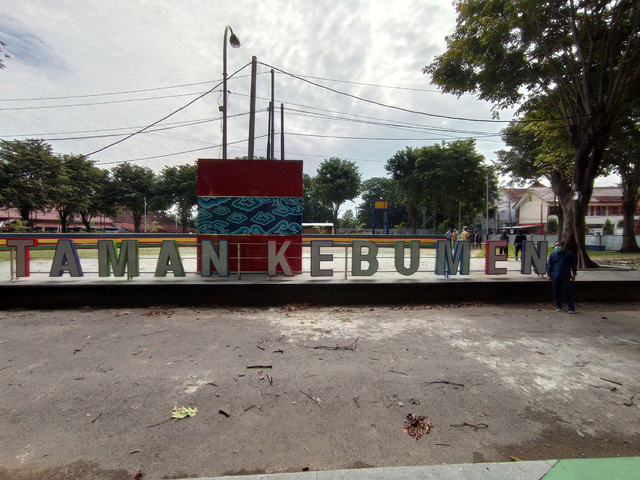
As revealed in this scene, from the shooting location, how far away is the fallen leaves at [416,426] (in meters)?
2.78

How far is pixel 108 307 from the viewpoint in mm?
7133

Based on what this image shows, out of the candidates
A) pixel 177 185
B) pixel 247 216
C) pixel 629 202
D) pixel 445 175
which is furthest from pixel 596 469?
pixel 177 185

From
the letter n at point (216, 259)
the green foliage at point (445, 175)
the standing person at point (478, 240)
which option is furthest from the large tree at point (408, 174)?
the letter n at point (216, 259)

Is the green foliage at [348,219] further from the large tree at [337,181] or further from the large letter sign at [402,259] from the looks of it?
the large letter sign at [402,259]

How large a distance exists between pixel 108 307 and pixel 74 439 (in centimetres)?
527

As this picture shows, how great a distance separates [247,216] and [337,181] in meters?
32.2

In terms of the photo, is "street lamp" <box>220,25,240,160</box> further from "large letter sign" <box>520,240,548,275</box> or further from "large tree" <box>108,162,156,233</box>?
"large tree" <box>108,162,156,233</box>

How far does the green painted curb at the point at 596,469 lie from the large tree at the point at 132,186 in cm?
4936

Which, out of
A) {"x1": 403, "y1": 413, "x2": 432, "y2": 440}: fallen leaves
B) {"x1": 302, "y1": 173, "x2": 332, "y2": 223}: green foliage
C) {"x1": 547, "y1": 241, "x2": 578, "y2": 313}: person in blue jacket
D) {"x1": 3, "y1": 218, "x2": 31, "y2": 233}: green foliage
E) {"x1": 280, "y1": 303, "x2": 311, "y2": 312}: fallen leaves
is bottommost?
{"x1": 403, "y1": 413, "x2": 432, "y2": 440}: fallen leaves

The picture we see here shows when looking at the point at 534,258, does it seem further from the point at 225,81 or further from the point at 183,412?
the point at 225,81

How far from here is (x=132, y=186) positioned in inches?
1720

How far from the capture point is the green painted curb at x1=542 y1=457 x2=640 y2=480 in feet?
7.41

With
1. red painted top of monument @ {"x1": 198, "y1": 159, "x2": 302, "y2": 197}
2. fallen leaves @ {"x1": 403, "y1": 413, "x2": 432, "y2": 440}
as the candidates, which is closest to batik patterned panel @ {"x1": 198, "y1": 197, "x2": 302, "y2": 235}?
red painted top of monument @ {"x1": 198, "y1": 159, "x2": 302, "y2": 197}

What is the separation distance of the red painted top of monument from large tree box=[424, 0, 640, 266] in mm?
8317
